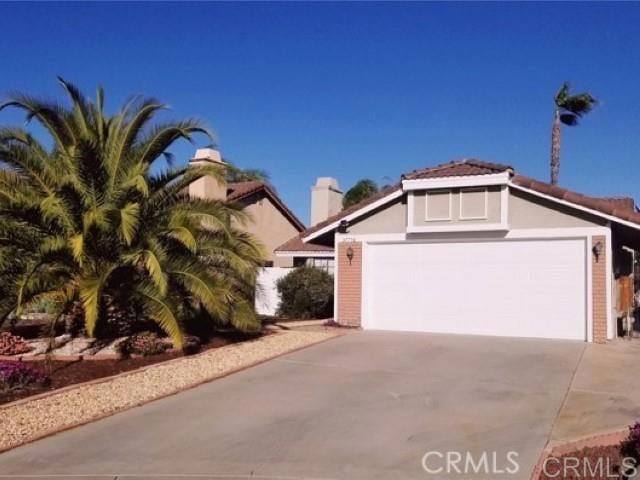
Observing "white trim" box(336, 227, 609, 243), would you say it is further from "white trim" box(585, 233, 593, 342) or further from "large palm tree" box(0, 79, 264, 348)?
"large palm tree" box(0, 79, 264, 348)

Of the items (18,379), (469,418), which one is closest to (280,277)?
(18,379)

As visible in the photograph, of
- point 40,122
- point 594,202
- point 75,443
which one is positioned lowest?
point 75,443

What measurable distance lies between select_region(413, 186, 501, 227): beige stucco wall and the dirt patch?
268 inches

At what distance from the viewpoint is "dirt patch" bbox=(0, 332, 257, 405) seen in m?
8.82

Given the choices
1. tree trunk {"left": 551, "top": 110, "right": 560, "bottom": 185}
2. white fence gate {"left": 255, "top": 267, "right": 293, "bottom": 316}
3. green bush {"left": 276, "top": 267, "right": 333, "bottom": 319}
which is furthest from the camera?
tree trunk {"left": 551, "top": 110, "right": 560, "bottom": 185}

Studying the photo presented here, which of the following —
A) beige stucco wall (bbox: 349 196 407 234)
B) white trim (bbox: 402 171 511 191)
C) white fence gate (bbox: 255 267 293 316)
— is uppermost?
white trim (bbox: 402 171 511 191)

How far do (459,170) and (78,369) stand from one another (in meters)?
9.52

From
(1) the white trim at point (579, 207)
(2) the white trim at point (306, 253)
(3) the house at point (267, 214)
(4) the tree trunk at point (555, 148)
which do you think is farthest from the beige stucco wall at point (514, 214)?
(4) the tree trunk at point (555, 148)

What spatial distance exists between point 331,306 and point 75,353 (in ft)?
34.6

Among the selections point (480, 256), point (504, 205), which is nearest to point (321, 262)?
point (480, 256)

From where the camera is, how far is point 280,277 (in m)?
21.3

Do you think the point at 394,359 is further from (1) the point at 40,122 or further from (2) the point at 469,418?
(1) the point at 40,122

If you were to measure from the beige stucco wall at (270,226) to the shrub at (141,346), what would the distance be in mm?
15771

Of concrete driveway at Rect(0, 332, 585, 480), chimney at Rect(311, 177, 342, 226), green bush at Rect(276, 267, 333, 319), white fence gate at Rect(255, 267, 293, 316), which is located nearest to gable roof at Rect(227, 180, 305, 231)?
chimney at Rect(311, 177, 342, 226)
